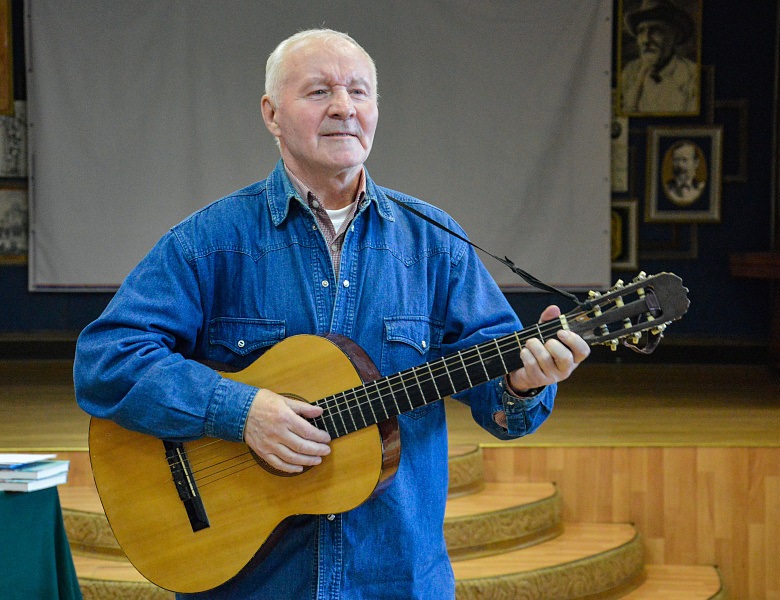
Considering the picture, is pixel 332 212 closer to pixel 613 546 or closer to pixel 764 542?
pixel 613 546

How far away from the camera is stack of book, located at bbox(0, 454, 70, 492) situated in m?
2.08

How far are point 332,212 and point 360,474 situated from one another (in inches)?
19.6

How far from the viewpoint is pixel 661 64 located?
562cm

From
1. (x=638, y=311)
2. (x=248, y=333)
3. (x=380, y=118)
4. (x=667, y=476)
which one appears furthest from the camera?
(x=380, y=118)

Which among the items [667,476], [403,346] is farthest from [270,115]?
[667,476]

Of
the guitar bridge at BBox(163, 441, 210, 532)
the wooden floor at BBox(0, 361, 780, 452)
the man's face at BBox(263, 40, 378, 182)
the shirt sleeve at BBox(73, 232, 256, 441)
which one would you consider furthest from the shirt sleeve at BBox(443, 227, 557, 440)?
the wooden floor at BBox(0, 361, 780, 452)

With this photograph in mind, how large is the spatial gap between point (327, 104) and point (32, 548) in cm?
146

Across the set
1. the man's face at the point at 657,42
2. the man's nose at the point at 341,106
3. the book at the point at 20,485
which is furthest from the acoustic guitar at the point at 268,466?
the man's face at the point at 657,42

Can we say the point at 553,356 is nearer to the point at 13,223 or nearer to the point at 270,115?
the point at 270,115

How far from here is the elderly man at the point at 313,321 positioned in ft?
4.55

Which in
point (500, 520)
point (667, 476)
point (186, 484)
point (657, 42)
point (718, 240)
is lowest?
point (500, 520)

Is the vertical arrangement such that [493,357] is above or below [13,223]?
below

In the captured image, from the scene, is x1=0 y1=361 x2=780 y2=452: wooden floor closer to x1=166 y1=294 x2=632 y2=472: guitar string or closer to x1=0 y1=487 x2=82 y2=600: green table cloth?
x1=0 y1=487 x2=82 y2=600: green table cloth

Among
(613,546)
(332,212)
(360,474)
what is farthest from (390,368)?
(613,546)
